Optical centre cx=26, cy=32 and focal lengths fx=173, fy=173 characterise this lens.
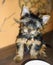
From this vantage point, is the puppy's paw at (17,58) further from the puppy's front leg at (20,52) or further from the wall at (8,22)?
the wall at (8,22)

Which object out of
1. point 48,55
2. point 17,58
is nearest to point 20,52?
point 17,58

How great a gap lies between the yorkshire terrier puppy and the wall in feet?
0.15

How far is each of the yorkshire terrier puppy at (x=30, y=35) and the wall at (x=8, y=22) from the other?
1.8 inches

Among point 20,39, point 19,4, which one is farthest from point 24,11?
point 20,39

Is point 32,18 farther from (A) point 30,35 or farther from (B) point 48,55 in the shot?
(B) point 48,55

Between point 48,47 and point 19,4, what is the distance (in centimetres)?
32

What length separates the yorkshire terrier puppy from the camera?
976 millimetres

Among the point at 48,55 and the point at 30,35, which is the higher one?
Answer: the point at 30,35

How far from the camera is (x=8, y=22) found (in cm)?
100

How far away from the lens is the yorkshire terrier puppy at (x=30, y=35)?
38.4 inches

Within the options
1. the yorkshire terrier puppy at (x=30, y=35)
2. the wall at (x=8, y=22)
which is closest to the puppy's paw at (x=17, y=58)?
the yorkshire terrier puppy at (x=30, y=35)

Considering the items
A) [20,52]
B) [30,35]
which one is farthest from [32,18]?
[20,52]

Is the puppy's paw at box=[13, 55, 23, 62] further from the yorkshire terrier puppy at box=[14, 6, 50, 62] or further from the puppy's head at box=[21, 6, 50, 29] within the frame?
the puppy's head at box=[21, 6, 50, 29]

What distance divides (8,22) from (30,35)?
15 centimetres
